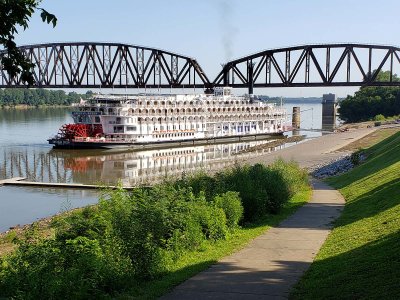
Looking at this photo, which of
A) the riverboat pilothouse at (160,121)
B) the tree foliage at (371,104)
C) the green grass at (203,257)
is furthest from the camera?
the tree foliage at (371,104)

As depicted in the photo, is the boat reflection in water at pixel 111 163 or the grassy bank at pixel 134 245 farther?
the boat reflection in water at pixel 111 163

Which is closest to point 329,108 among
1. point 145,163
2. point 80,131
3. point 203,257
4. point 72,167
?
point 80,131

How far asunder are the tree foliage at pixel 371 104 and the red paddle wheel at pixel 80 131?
247 ft

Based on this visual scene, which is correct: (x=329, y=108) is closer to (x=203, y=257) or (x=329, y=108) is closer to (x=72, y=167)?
(x=72, y=167)

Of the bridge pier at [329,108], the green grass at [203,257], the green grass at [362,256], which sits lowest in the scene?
the green grass at [203,257]

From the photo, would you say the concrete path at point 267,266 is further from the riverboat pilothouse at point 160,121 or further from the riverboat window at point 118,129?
the riverboat window at point 118,129

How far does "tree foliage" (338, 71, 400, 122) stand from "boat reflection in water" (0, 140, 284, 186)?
62318 millimetres

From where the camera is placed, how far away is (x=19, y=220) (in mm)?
27797

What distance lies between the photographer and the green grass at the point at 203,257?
10234 millimetres

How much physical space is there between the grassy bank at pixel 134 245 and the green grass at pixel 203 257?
0.02 metres

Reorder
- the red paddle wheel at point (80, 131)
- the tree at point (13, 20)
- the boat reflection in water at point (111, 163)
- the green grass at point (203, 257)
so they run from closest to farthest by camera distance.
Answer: the tree at point (13, 20), the green grass at point (203, 257), the boat reflection in water at point (111, 163), the red paddle wheel at point (80, 131)

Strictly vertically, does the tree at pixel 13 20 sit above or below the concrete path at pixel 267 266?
above

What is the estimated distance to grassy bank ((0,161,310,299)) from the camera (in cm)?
967

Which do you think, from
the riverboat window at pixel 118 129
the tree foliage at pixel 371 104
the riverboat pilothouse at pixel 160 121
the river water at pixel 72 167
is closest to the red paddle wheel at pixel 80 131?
the riverboat pilothouse at pixel 160 121
